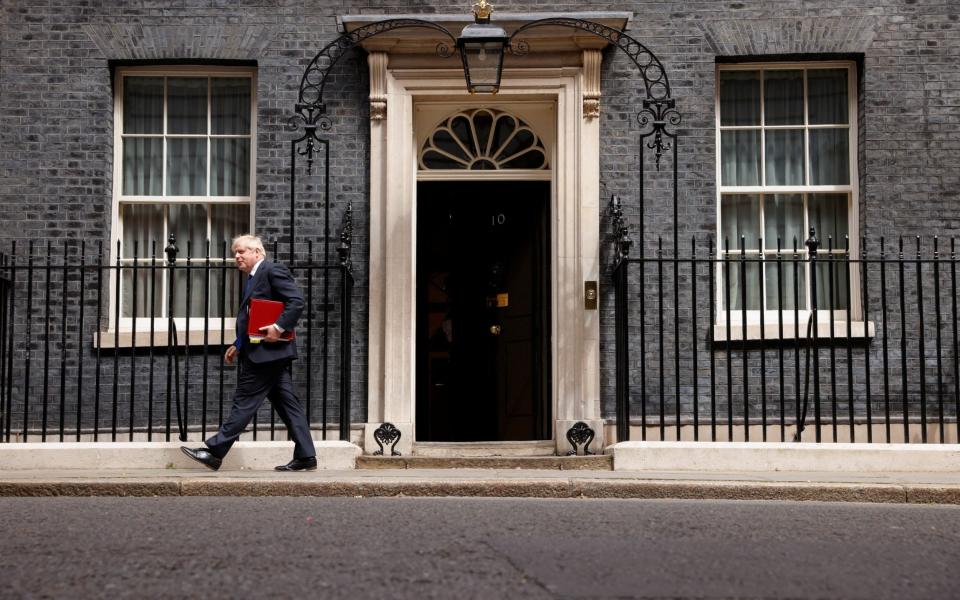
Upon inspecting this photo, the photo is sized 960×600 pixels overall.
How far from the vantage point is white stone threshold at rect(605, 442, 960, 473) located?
8867 millimetres

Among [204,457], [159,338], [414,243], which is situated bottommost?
[204,457]

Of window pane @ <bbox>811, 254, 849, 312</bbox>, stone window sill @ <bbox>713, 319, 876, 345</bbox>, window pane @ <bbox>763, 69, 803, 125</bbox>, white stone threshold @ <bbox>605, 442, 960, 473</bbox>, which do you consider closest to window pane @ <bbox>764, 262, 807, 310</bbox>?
window pane @ <bbox>811, 254, 849, 312</bbox>

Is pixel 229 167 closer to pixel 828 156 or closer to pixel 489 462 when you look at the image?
pixel 489 462

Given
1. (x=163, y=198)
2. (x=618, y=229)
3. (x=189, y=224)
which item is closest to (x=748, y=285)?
(x=618, y=229)

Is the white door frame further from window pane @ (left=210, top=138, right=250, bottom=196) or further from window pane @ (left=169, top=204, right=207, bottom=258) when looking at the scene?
window pane @ (left=169, top=204, right=207, bottom=258)

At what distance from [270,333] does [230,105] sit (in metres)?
3.17

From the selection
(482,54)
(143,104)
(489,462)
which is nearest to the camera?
(482,54)

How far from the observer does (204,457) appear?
8.39 m

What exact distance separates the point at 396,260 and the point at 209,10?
9.08 ft

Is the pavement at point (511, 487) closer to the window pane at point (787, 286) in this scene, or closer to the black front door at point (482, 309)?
the window pane at point (787, 286)

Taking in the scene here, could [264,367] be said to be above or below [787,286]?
below

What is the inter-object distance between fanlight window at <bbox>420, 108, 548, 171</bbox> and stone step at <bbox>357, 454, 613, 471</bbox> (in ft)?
9.26

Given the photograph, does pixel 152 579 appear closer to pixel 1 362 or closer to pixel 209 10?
pixel 1 362

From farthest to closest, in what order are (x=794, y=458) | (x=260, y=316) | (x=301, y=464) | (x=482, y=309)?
(x=482, y=309) < (x=794, y=458) < (x=301, y=464) < (x=260, y=316)
